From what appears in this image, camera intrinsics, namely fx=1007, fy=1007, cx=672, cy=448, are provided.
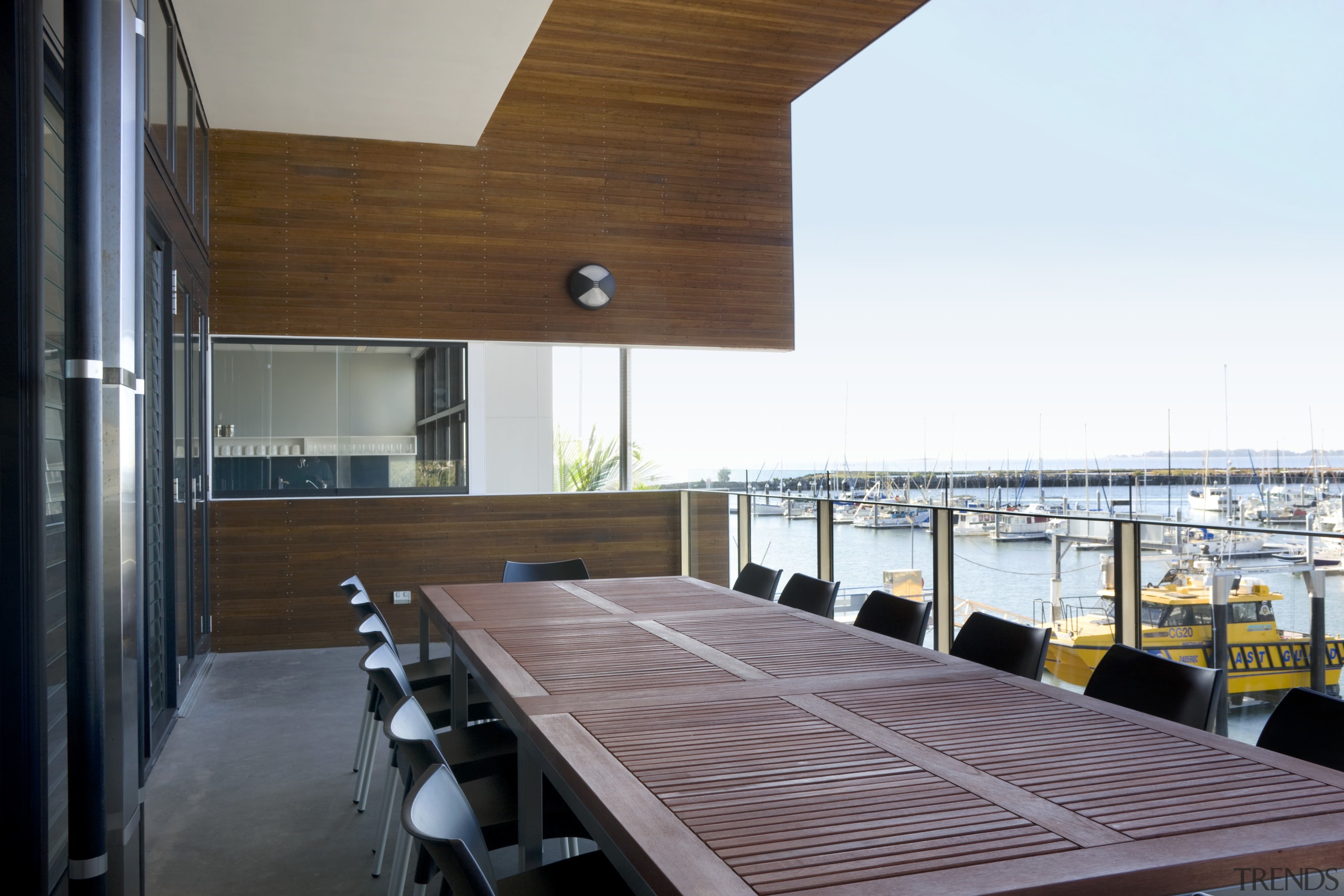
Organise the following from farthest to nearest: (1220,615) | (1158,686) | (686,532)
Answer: (686,532)
(1220,615)
(1158,686)

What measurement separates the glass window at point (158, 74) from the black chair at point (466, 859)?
3.24 metres

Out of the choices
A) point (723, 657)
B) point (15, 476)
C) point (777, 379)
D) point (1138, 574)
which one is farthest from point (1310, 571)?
point (777, 379)

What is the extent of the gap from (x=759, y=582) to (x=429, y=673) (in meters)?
1.41

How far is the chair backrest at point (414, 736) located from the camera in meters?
1.68

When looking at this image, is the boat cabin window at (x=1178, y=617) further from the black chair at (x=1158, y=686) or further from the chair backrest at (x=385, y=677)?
the chair backrest at (x=385, y=677)

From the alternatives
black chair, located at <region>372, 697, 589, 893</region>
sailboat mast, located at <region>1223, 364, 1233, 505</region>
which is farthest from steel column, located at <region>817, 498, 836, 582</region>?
sailboat mast, located at <region>1223, 364, 1233, 505</region>

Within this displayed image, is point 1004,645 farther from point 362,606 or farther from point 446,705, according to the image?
point 362,606

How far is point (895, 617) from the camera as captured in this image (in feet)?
10.9

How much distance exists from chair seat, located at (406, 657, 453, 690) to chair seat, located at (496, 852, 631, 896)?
1.68 metres

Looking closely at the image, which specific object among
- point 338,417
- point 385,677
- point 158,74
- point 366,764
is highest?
point 158,74

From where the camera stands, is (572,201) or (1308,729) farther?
(572,201)

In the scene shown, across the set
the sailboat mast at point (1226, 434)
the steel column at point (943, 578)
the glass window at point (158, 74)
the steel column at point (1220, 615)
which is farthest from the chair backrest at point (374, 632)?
the sailboat mast at point (1226, 434)

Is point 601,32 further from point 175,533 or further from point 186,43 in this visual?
point 175,533

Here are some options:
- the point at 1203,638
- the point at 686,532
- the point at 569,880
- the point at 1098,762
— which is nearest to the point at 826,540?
the point at 686,532
